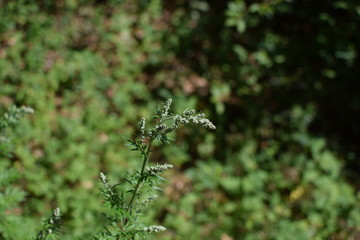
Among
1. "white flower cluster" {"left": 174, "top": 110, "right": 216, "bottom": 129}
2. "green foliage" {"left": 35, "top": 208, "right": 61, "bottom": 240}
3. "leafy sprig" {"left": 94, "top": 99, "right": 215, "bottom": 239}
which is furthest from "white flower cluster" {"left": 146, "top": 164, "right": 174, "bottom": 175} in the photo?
"green foliage" {"left": 35, "top": 208, "right": 61, "bottom": 240}

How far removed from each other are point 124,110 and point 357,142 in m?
3.23

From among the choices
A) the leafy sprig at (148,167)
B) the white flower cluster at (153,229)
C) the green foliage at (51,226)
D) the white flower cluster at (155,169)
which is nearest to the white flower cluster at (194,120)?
the leafy sprig at (148,167)

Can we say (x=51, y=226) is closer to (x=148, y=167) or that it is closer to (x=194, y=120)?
(x=148, y=167)

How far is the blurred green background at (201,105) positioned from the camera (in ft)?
13.5

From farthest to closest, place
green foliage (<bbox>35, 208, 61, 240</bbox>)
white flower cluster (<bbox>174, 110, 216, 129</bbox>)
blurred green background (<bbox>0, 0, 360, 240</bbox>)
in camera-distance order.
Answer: blurred green background (<bbox>0, 0, 360, 240</bbox>)
green foliage (<bbox>35, 208, 61, 240</bbox>)
white flower cluster (<bbox>174, 110, 216, 129</bbox>)

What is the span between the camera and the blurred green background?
410 cm

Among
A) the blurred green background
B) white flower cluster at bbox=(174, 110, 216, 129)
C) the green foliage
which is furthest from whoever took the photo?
the blurred green background

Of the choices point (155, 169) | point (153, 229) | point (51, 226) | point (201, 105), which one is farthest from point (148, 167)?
point (201, 105)

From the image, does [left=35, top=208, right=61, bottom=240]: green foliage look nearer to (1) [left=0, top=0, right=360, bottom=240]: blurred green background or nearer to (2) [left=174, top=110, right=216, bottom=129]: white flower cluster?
(2) [left=174, top=110, right=216, bottom=129]: white flower cluster

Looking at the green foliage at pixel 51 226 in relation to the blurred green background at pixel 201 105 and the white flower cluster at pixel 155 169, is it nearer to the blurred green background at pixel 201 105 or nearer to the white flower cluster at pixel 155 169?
the white flower cluster at pixel 155 169

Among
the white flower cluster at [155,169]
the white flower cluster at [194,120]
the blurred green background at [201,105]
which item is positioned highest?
the blurred green background at [201,105]

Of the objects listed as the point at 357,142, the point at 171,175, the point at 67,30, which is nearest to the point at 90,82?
the point at 67,30

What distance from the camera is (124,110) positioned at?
4719mm

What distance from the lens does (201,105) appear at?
16.2 feet
